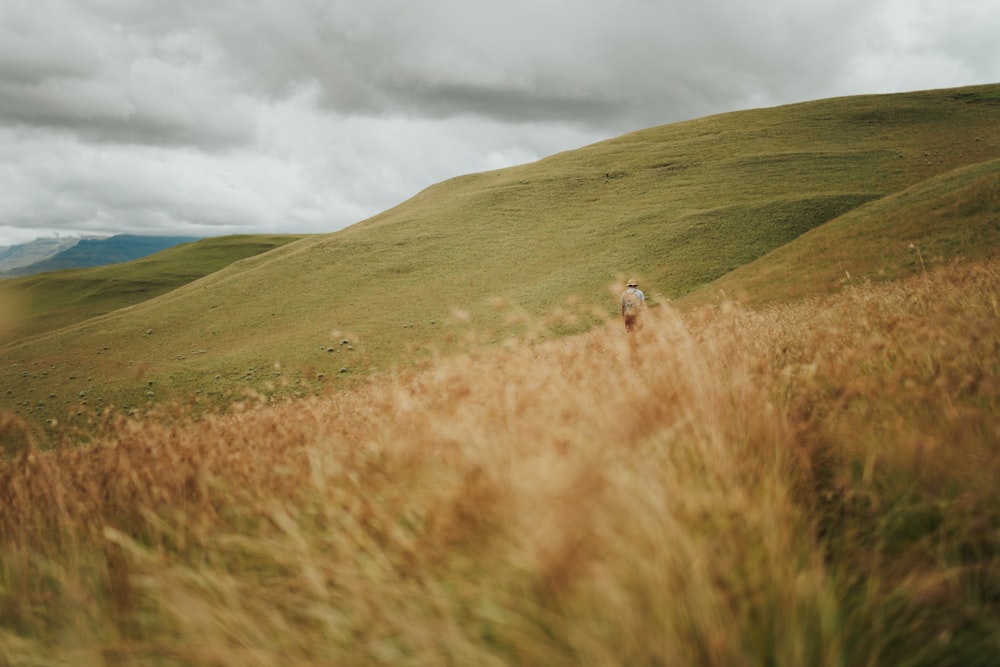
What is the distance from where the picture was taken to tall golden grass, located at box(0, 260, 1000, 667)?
166 centimetres

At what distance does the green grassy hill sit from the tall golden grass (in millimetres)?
12953

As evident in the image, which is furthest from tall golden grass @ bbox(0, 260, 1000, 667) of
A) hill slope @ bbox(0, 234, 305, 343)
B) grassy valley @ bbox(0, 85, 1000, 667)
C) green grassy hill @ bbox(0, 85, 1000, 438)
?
hill slope @ bbox(0, 234, 305, 343)

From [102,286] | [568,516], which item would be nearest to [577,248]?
[568,516]

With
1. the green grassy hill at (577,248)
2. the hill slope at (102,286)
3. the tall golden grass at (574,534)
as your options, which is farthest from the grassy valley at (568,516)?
the hill slope at (102,286)

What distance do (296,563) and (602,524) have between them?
1.48m

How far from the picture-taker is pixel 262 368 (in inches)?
1147

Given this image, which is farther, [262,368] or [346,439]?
[262,368]

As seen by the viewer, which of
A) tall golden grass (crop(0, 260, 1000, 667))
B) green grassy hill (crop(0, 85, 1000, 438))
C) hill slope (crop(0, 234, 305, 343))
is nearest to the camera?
tall golden grass (crop(0, 260, 1000, 667))

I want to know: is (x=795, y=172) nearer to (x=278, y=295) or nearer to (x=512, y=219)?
(x=512, y=219)

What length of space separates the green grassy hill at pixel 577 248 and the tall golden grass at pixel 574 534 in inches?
510

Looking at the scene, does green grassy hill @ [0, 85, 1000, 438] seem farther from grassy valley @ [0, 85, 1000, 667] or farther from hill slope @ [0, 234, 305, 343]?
hill slope @ [0, 234, 305, 343]

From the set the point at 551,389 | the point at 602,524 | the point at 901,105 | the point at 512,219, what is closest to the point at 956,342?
the point at 551,389

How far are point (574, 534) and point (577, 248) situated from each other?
4348 cm

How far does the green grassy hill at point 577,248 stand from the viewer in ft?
87.2
